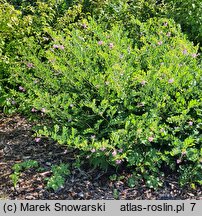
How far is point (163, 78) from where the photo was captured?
3688 millimetres

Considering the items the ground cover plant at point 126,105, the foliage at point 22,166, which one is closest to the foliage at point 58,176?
the ground cover plant at point 126,105

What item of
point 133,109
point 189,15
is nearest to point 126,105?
point 133,109

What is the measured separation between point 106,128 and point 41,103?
60 centimetres

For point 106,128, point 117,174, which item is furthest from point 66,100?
point 117,174

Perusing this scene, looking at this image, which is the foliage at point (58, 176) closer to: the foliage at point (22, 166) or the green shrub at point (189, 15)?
the foliage at point (22, 166)

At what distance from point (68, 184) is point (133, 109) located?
32.7 inches

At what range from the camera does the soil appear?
346cm

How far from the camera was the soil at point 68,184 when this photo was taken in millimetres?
3457

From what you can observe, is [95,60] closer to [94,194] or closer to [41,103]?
[41,103]

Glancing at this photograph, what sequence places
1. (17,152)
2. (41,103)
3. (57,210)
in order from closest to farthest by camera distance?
(57,210), (41,103), (17,152)

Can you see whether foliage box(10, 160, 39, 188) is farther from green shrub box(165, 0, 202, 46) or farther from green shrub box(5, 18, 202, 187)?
green shrub box(165, 0, 202, 46)

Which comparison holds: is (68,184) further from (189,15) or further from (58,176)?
(189,15)

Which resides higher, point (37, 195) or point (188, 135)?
point (188, 135)

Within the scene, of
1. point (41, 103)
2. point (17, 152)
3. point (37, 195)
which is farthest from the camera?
point (17, 152)
